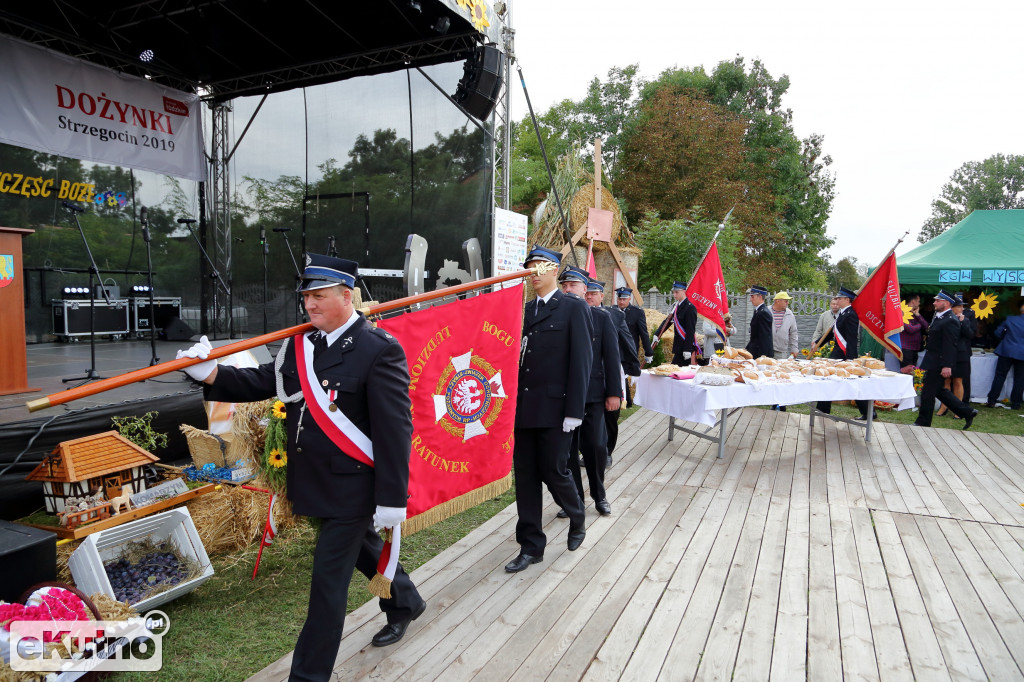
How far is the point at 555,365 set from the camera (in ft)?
11.9

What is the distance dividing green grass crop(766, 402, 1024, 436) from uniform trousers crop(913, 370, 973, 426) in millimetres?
298

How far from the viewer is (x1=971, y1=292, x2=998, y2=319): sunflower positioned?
11.2 metres

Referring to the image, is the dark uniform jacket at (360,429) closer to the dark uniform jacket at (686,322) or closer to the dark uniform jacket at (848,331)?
the dark uniform jacket at (686,322)

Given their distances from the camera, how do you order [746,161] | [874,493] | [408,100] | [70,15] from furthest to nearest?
1. [746,161]
2. [408,100]
3. [70,15]
4. [874,493]

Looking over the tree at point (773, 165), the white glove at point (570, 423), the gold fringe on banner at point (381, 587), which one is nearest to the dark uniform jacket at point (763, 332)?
the white glove at point (570, 423)

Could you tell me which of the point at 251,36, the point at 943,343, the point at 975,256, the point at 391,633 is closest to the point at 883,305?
the point at 943,343

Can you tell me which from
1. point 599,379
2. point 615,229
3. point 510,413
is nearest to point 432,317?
point 510,413

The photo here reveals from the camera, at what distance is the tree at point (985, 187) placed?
40.5 m

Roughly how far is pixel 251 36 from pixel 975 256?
1264 centimetres

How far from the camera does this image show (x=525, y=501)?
3592mm

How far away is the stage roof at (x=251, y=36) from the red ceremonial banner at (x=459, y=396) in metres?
4.71

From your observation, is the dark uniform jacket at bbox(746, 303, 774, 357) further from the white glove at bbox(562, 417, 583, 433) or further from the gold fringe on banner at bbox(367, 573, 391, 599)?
the gold fringe on banner at bbox(367, 573, 391, 599)

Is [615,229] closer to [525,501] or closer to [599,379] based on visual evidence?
[599,379]

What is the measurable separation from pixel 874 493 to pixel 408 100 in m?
7.98
